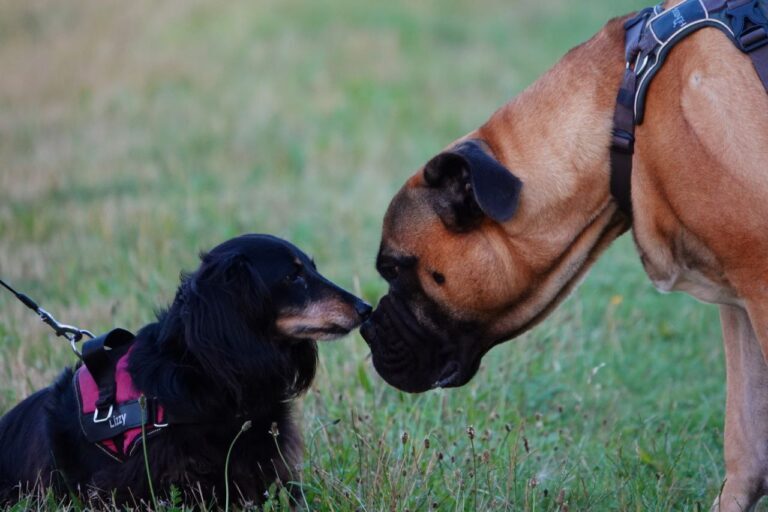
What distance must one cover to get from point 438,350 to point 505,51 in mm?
11341

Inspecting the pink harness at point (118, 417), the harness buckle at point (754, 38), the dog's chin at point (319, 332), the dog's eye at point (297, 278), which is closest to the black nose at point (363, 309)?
the dog's chin at point (319, 332)

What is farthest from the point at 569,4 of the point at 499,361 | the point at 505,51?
the point at 499,361

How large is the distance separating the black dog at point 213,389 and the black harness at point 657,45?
1211 millimetres

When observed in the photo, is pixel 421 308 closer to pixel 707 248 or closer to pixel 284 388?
pixel 284 388

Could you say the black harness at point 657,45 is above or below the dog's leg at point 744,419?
above

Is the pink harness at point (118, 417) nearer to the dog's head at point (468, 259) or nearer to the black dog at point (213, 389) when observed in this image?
the black dog at point (213, 389)

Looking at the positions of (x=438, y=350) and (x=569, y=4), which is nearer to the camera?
(x=438, y=350)

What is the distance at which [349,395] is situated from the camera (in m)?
5.05

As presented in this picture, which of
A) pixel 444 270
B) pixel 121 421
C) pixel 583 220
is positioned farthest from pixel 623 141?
pixel 121 421

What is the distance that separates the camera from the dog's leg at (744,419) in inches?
161

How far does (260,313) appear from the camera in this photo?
13.4 feet

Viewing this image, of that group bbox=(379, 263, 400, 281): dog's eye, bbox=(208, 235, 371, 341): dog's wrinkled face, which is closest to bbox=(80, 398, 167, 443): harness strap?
bbox=(208, 235, 371, 341): dog's wrinkled face

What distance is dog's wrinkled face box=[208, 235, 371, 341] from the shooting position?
4.11 meters

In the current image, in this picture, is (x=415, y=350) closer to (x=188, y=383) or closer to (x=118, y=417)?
(x=188, y=383)
